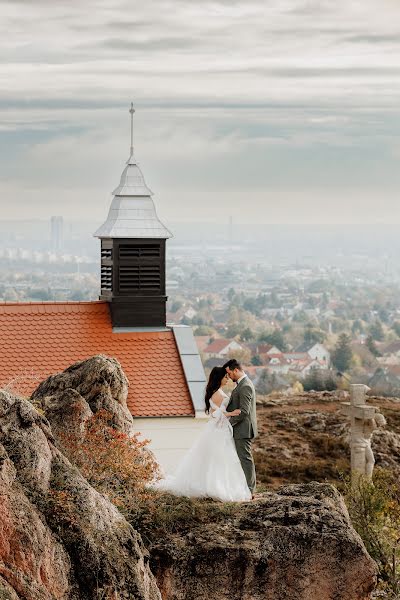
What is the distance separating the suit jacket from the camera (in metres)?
14.2

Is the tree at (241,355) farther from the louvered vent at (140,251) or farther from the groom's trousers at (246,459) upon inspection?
the groom's trousers at (246,459)

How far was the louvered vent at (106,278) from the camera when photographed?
86.0ft

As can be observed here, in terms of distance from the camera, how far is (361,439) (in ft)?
72.6

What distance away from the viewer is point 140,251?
84.8 ft

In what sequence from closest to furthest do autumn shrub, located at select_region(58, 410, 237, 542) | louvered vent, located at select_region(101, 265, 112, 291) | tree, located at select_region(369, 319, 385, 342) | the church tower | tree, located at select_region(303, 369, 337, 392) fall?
autumn shrub, located at select_region(58, 410, 237, 542), the church tower, louvered vent, located at select_region(101, 265, 112, 291), tree, located at select_region(303, 369, 337, 392), tree, located at select_region(369, 319, 385, 342)

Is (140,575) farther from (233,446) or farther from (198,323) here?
(198,323)

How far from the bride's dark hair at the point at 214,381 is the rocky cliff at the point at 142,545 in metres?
1.47

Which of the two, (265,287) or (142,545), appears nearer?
(142,545)

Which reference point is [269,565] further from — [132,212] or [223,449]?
[132,212]

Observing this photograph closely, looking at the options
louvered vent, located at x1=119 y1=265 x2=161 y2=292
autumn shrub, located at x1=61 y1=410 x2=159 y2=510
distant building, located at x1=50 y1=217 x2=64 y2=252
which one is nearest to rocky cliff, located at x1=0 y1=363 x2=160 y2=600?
autumn shrub, located at x1=61 y1=410 x2=159 y2=510

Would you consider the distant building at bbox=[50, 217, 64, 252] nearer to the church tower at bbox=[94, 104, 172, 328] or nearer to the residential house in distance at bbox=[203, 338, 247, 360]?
the residential house in distance at bbox=[203, 338, 247, 360]

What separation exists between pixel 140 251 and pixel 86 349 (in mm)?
3018

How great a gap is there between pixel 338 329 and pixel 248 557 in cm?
13065

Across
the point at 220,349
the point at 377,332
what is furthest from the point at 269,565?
the point at 377,332
